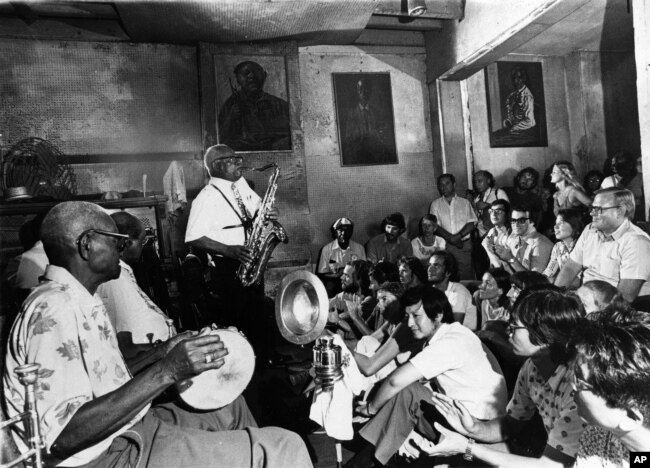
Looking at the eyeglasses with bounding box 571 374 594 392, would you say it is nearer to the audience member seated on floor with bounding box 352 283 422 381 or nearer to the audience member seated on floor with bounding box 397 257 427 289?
the audience member seated on floor with bounding box 352 283 422 381

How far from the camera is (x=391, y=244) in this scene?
8.25 m

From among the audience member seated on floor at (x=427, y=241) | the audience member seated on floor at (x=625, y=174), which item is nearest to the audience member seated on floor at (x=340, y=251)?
the audience member seated on floor at (x=427, y=241)

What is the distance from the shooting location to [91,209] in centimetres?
230

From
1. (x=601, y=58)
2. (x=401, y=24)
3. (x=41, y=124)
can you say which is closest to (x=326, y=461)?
(x=41, y=124)

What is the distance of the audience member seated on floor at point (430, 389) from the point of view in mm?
3332

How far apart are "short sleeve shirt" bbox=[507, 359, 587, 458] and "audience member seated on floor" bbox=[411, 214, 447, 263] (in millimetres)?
5156

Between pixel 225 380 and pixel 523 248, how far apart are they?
4780 millimetres

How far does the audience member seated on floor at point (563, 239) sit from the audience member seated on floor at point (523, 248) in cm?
19

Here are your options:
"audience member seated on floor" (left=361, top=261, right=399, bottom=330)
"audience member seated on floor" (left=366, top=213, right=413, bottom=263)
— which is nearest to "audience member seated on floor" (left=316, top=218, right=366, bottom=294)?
"audience member seated on floor" (left=366, top=213, right=413, bottom=263)

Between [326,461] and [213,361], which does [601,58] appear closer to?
[326,461]

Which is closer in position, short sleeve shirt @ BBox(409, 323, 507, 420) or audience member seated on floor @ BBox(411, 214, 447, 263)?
short sleeve shirt @ BBox(409, 323, 507, 420)

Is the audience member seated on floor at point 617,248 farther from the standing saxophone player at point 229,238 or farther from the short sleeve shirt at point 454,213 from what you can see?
the short sleeve shirt at point 454,213

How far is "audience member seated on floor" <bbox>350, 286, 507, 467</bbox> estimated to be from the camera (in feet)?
10.9

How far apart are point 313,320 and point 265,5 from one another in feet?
17.7
